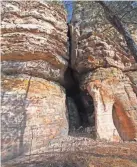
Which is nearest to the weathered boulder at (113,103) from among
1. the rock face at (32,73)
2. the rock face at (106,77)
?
the rock face at (106,77)

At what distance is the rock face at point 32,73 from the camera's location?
A: 7406 mm

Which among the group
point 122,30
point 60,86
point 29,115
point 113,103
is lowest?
point 29,115

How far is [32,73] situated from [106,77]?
8.57 ft

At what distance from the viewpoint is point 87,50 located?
9609mm

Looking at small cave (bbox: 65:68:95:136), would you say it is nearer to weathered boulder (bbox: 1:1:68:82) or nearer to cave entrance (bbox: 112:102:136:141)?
cave entrance (bbox: 112:102:136:141)

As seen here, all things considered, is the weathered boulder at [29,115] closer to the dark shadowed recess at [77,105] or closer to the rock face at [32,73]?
the rock face at [32,73]

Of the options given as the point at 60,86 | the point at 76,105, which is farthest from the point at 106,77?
the point at 76,105

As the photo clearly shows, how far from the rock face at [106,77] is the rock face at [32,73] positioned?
2.43 feet

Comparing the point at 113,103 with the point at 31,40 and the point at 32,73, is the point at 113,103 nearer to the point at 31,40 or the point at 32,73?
the point at 32,73

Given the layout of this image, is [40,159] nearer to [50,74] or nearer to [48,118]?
[48,118]

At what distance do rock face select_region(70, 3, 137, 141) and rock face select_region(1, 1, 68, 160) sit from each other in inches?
29.2

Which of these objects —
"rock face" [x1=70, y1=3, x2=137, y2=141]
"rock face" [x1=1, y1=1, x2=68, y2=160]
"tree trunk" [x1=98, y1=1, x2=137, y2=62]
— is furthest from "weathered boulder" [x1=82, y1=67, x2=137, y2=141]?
"tree trunk" [x1=98, y1=1, x2=137, y2=62]

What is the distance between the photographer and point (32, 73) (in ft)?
28.1

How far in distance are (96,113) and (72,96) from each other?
8.36 feet
